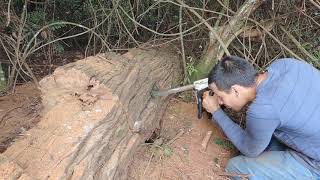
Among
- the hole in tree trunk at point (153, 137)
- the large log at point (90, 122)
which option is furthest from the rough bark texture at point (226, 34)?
the hole in tree trunk at point (153, 137)

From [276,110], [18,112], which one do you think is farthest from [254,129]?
[18,112]

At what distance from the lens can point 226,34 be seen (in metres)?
4.44

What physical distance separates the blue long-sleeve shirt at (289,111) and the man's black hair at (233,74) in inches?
4.8

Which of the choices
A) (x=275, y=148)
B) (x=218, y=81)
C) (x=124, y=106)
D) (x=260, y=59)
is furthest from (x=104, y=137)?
(x=260, y=59)

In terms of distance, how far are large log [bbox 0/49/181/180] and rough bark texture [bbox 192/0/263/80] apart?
0.76 m

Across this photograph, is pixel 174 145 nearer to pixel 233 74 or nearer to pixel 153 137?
pixel 153 137

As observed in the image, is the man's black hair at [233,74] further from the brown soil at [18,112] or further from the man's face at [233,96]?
the brown soil at [18,112]

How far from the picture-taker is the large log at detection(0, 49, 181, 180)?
255 centimetres

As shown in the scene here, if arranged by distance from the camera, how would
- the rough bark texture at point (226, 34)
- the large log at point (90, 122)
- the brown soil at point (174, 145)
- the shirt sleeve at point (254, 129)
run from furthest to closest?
1. the rough bark texture at point (226, 34)
2. the brown soil at point (174, 145)
3. the shirt sleeve at point (254, 129)
4. the large log at point (90, 122)

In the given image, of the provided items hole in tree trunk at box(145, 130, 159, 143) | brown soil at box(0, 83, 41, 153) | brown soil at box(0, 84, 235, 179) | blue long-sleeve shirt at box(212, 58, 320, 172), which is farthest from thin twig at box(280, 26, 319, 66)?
brown soil at box(0, 83, 41, 153)

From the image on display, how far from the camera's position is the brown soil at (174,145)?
137 inches

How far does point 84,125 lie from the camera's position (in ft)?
9.37

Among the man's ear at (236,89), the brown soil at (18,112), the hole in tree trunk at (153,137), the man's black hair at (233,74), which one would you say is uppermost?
the man's black hair at (233,74)

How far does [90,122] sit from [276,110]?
133 cm
